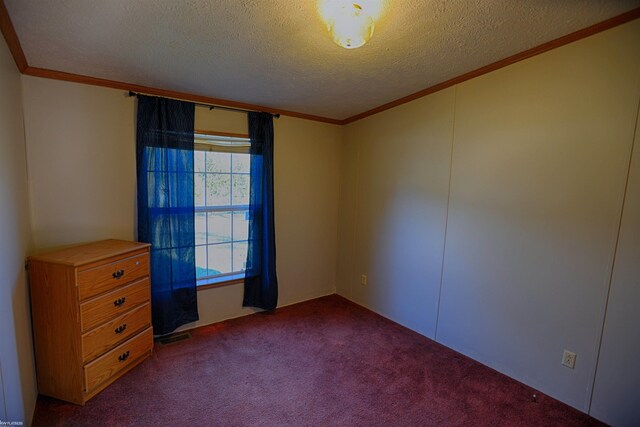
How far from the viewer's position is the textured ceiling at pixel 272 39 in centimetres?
143

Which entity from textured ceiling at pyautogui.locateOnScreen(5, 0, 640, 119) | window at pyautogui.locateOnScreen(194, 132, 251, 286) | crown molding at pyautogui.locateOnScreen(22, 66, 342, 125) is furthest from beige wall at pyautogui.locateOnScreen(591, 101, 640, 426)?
window at pyautogui.locateOnScreen(194, 132, 251, 286)

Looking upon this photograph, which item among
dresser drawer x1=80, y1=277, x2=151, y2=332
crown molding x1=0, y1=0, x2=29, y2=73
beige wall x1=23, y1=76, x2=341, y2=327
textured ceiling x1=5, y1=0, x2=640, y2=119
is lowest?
dresser drawer x1=80, y1=277, x2=151, y2=332

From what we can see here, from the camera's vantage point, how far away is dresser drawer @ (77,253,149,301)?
1815 mm

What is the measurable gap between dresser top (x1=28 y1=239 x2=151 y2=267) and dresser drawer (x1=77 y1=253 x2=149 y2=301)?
→ 0.22ft

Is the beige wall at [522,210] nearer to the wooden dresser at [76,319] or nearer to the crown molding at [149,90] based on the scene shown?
the crown molding at [149,90]

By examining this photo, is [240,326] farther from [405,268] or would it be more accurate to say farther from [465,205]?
[465,205]

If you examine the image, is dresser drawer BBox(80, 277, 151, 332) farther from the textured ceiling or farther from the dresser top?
the textured ceiling

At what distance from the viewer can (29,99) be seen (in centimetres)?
206

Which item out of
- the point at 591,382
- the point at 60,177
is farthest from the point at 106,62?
the point at 591,382

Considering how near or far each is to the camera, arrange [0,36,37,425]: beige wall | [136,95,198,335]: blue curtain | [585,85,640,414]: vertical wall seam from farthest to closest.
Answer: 1. [136,95,198,335]: blue curtain
2. [585,85,640,414]: vertical wall seam
3. [0,36,37,425]: beige wall

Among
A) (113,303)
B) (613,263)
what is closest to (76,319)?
(113,303)

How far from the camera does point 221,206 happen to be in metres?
2.98

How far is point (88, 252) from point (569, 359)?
10.6 feet

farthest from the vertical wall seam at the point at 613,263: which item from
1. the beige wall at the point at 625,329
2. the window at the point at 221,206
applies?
the window at the point at 221,206
